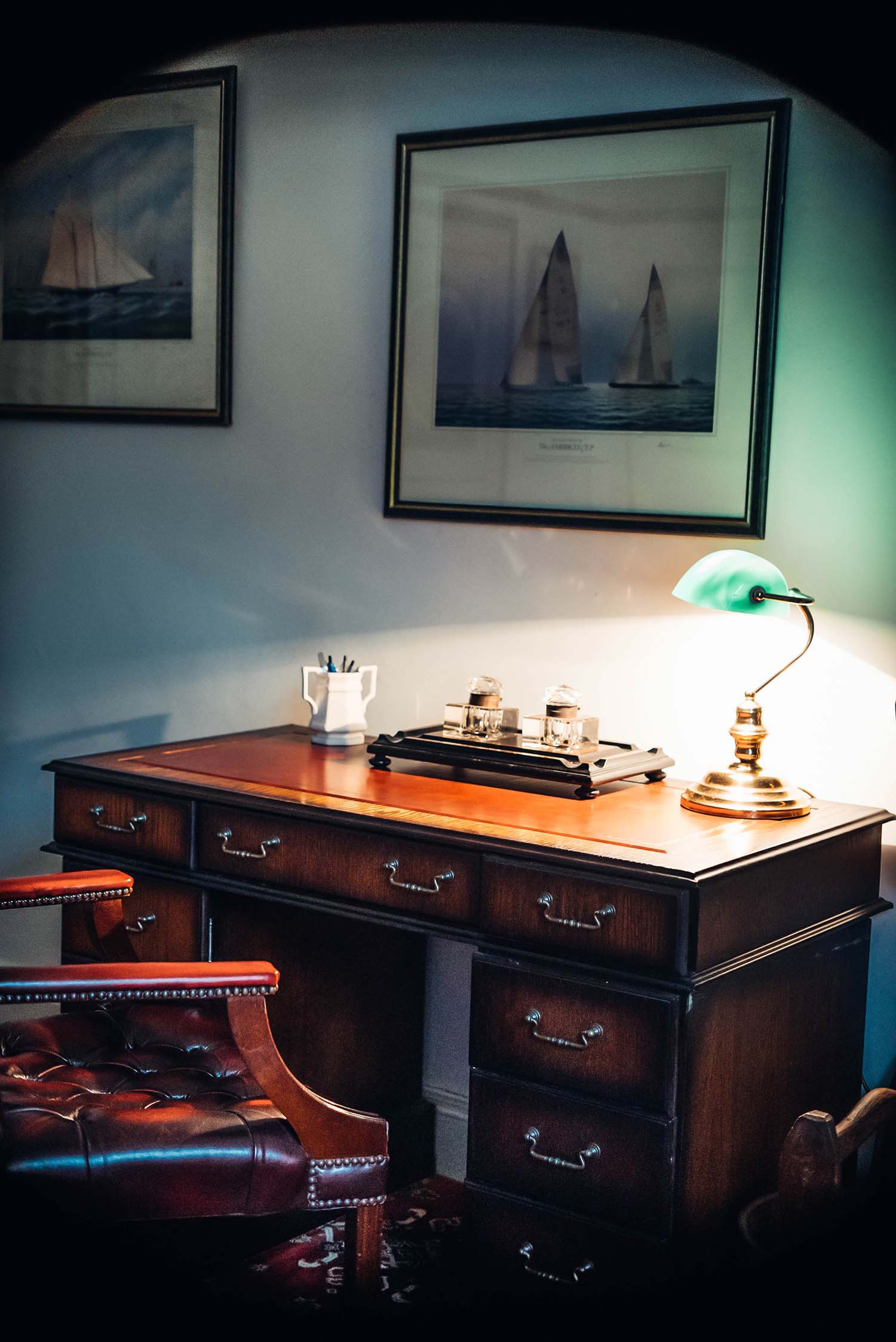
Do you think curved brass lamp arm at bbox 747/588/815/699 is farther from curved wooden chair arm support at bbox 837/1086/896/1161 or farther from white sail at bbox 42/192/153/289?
white sail at bbox 42/192/153/289

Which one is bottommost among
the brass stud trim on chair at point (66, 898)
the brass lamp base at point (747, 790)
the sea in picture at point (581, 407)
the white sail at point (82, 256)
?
the brass stud trim on chair at point (66, 898)

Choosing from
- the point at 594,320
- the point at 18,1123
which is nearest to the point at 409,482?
the point at 594,320

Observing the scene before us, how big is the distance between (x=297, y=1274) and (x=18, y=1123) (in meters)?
0.88

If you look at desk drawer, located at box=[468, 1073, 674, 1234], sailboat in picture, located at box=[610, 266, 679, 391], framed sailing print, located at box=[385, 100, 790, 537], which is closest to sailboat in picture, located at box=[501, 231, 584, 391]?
framed sailing print, located at box=[385, 100, 790, 537]

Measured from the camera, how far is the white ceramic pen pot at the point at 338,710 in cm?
292

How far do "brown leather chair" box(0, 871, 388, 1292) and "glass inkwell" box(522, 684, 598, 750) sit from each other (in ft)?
2.68

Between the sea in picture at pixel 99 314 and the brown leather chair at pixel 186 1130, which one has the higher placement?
the sea in picture at pixel 99 314

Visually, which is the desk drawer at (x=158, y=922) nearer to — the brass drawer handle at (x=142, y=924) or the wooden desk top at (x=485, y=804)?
the brass drawer handle at (x=142, y=924)

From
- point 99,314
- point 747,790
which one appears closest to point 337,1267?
point 747,790

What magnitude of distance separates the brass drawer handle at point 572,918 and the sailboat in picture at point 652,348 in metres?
1.14

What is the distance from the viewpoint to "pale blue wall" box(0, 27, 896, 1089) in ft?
8.29

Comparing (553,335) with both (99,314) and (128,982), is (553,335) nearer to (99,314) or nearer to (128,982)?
(99,314)

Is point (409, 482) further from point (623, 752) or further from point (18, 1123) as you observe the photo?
point (18, 1123)

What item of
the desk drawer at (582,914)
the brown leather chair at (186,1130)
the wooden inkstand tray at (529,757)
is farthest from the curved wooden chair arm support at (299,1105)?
the wooden inkstand tray at (529,757)
